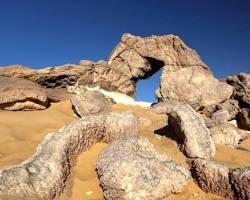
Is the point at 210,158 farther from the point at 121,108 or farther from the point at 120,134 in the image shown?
the point at 121,108

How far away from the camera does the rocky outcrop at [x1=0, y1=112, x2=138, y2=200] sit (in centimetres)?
382

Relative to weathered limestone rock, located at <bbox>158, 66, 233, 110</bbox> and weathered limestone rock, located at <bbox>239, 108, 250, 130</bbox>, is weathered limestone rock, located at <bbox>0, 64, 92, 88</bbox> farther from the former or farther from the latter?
weathered limestone rock, located at <bbox>239, 108, 250, 130</bbox>

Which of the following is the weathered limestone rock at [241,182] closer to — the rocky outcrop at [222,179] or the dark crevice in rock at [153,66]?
the rocky outcrop at [222,179]

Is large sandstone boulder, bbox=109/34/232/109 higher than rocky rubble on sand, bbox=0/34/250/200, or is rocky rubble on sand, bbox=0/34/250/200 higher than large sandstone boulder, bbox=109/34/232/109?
large sandstone boulder, bbox=109/34/232/109

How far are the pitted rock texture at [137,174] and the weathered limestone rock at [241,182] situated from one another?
64 centimetres

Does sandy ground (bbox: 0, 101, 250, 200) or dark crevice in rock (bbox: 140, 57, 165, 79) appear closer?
sandy ground (bbox: 0, 101, 250, 200)

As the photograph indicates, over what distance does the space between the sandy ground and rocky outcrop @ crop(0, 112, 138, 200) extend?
0.55 ft

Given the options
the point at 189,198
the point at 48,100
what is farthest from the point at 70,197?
the point at 48,100

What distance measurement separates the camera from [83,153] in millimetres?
5039

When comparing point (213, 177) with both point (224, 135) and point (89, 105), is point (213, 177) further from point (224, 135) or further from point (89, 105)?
point (89, 105)

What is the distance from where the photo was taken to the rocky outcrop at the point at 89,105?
818cm

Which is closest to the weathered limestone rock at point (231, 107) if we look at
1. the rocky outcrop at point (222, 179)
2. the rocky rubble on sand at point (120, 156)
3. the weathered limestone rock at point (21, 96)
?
the rocky rubble on sand at point (120, 156)

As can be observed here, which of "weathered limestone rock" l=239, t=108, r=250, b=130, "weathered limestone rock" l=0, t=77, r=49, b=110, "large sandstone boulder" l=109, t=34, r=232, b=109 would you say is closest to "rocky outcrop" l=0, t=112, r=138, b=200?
"weathered limestone rock" l=0, t=77, r=49, b=110

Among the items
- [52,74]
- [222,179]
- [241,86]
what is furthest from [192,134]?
[52,74]
